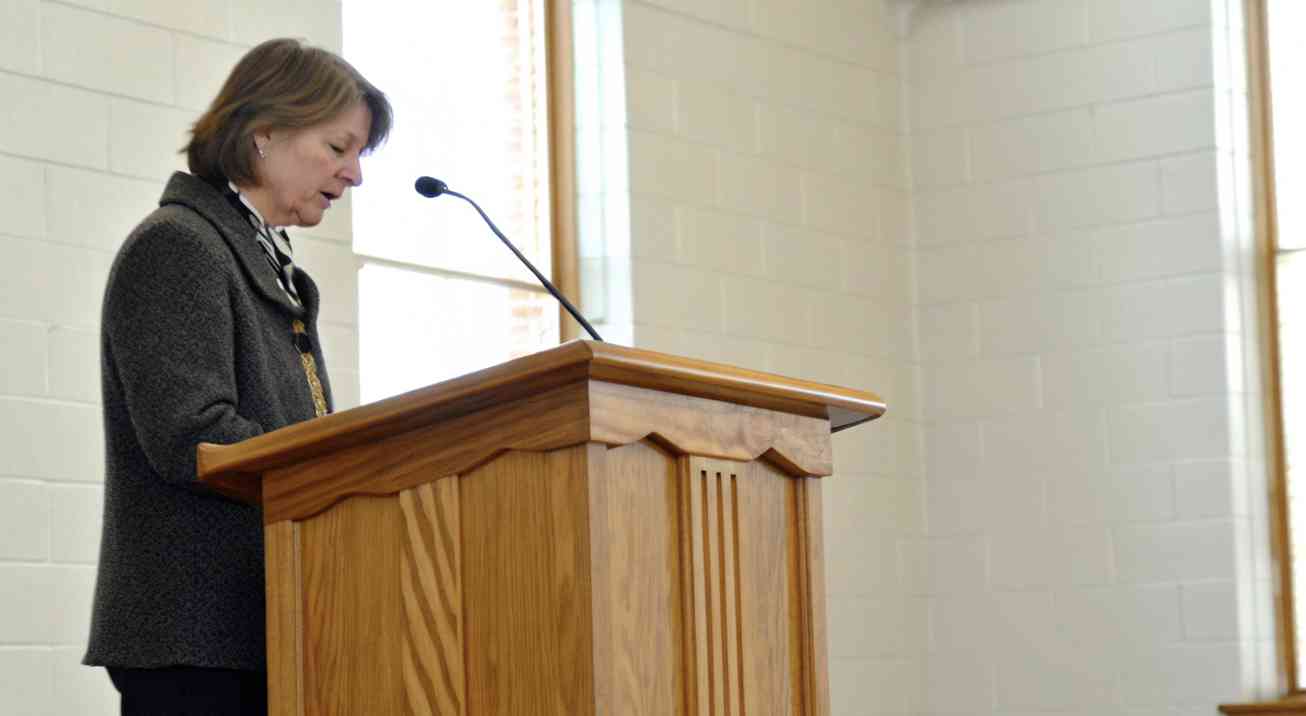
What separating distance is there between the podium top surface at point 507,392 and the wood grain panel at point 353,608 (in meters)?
0.08

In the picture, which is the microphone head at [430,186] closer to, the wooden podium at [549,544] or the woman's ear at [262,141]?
the woman's ear at [262,141]

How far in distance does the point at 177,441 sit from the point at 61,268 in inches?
59.6

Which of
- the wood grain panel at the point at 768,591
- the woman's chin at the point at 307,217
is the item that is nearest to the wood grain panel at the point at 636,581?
the wood grain panel at the point at 768,591

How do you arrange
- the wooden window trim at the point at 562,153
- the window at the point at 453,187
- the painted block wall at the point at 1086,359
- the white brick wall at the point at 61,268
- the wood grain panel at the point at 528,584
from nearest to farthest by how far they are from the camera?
the wood grain panel at the point at 528,584 < the white brick wall at the point at 61,268 < the window at the point at 453,187 < the wooden window trim at the point at 562,153 < the painted block wall at the point at 1086,359

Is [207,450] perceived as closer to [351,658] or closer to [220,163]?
[351,658]

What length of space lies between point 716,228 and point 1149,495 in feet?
4.30

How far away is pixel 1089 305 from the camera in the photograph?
5281mm

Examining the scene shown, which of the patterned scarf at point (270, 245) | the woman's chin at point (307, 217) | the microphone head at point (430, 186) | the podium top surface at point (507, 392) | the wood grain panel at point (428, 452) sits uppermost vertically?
the microphone head at point (430, 186)

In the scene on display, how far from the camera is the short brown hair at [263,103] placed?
7.66 feet

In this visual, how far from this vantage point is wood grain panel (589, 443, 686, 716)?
5.76ft

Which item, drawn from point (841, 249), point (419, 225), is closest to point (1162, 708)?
point (841, 249)

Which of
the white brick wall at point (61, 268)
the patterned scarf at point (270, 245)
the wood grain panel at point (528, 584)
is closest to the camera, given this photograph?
the wood grain panel at point (528, 584)

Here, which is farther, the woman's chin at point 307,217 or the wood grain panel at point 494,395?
the woman's chin at point 307,217

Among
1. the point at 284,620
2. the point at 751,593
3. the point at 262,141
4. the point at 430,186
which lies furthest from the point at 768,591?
the point at 262,141
